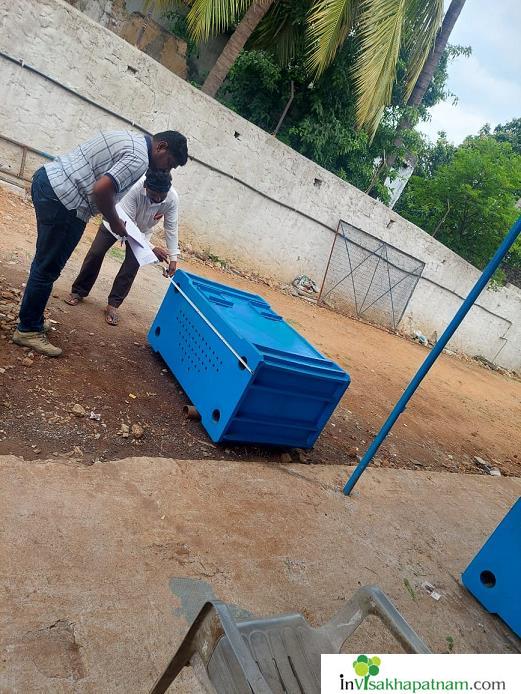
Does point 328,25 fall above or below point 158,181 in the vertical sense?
above

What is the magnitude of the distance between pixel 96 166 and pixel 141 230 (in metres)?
1.07

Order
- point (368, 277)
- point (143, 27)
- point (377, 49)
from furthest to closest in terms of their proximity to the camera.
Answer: point (368, 277) → point (143, 27) → point (377, 49)

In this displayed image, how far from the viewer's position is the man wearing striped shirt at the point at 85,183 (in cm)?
264

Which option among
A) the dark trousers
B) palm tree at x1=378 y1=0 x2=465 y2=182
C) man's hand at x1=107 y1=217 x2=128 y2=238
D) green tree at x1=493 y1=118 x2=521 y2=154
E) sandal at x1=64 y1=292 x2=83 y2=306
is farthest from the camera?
green tree at x1=493 y1=118 x2=521 y2=154

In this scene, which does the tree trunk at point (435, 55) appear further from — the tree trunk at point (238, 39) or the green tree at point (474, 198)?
the tree trunk at point (238, 39)

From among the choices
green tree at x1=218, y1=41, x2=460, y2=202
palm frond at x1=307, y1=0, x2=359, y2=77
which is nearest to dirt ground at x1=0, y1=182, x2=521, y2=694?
palm frond at x1=307, y1=0, x2=359, y2=77

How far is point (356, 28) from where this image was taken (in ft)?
30.0

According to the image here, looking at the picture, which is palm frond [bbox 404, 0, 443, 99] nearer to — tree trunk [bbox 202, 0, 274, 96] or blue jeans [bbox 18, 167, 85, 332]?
tree trunk [bbox 202, 0, 274, 96]

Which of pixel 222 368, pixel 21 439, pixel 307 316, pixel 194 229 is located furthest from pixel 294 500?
pixel 194 229

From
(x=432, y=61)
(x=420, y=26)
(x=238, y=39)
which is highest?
(x=432, y=61)

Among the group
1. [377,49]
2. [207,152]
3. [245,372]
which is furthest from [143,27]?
[245,372]

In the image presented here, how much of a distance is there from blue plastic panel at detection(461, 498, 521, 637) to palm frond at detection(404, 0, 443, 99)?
920cm

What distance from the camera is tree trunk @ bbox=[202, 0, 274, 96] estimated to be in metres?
7.92

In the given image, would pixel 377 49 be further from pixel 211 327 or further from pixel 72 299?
pixel 211 327
